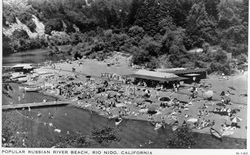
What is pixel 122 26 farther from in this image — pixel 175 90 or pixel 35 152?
pixel 35 152

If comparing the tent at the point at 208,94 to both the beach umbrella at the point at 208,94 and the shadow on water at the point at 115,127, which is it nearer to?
the beach umbrella at the point at 208,94

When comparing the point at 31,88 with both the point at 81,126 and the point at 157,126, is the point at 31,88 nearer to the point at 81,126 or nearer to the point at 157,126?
the point at 81,126

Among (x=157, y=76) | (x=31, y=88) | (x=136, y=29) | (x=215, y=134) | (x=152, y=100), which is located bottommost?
(x=215, y=134)

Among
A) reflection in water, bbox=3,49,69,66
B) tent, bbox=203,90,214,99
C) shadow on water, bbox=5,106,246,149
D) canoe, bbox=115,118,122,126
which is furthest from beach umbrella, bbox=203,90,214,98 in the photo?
reflection in water, bbox=3,49,69,66

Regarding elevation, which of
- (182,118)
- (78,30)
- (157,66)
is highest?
(78,30)

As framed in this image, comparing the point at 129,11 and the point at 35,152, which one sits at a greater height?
the point at 129,11

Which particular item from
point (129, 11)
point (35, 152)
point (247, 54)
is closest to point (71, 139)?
point (35, 152)

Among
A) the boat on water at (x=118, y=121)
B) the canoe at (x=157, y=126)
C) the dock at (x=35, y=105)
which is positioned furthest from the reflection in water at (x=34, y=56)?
the canoe at (x=157, y=126)

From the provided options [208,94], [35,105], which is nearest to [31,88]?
[35,105]
